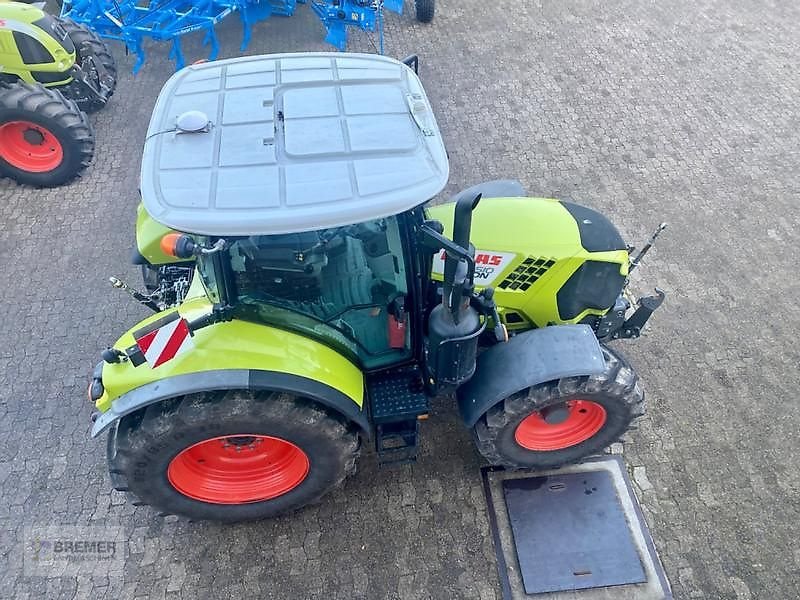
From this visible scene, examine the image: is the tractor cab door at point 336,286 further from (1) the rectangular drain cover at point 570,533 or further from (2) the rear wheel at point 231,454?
(1) the rectangular drain cover at point 570,533

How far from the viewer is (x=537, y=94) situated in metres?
7.04

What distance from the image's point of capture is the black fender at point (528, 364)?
10.0ft

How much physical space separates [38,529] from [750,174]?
275 inches

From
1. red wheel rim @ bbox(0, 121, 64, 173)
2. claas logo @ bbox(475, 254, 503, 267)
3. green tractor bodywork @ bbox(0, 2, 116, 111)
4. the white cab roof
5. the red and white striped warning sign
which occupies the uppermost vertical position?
the white cab roof

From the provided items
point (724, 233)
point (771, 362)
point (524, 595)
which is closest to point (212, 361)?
point (524, 595)

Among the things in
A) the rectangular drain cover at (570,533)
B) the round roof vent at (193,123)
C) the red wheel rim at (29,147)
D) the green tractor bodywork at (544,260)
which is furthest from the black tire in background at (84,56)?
the rectangular drain cover at (570,533)

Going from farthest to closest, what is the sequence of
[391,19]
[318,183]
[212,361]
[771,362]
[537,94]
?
[391,19] < [537,94] < [771,362] < [212,361] < [318,183]

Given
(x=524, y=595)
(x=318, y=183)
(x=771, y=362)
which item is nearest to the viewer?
(x=318, y=183)

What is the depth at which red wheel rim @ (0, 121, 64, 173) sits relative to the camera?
18.4 ft

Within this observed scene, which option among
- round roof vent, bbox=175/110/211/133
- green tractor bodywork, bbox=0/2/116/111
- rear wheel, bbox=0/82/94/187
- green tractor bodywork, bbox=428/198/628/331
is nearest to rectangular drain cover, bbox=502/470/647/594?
green tractor bodywork, bbox=428/198/628/331

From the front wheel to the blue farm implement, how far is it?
19.0 feet

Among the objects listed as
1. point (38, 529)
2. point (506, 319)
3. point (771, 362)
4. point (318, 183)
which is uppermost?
point (318, 183)

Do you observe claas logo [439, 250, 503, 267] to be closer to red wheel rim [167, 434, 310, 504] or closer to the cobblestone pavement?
the cobblestone pavement

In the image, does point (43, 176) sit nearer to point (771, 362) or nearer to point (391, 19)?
point (391, 19)
